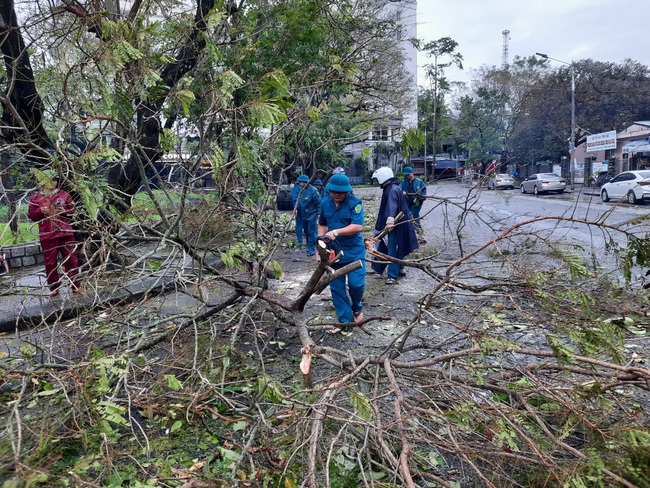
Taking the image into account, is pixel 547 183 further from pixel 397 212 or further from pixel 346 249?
pixel 346 249

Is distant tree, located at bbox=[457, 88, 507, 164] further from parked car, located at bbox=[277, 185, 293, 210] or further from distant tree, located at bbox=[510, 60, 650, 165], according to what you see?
parked car, located at bbox=[277, 185, 293, 210]

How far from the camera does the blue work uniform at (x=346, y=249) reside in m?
4.59

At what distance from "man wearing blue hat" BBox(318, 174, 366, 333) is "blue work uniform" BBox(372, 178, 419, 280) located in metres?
1.54

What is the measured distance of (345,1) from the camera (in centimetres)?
890

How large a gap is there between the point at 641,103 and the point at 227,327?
3061 cm

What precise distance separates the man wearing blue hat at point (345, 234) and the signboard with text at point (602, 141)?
2445cm

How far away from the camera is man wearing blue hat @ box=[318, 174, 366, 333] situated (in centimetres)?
456

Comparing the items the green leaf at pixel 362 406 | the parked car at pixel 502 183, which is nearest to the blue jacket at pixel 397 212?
the green leaf at pixel 362 406

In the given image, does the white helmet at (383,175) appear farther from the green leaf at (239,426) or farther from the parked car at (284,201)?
the parked car at (284,201)

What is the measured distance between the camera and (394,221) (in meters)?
5.98

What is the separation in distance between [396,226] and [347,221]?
1.85 m

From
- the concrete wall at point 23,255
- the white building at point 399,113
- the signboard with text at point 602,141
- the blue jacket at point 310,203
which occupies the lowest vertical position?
the concrete wall at point 23,255

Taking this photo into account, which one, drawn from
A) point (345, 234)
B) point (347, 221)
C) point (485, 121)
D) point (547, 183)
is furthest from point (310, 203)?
point (485, 121)

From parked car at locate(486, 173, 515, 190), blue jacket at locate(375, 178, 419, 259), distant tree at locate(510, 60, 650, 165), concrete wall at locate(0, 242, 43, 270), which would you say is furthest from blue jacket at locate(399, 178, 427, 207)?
distant tree at locate(510, 60, 650, 165)
